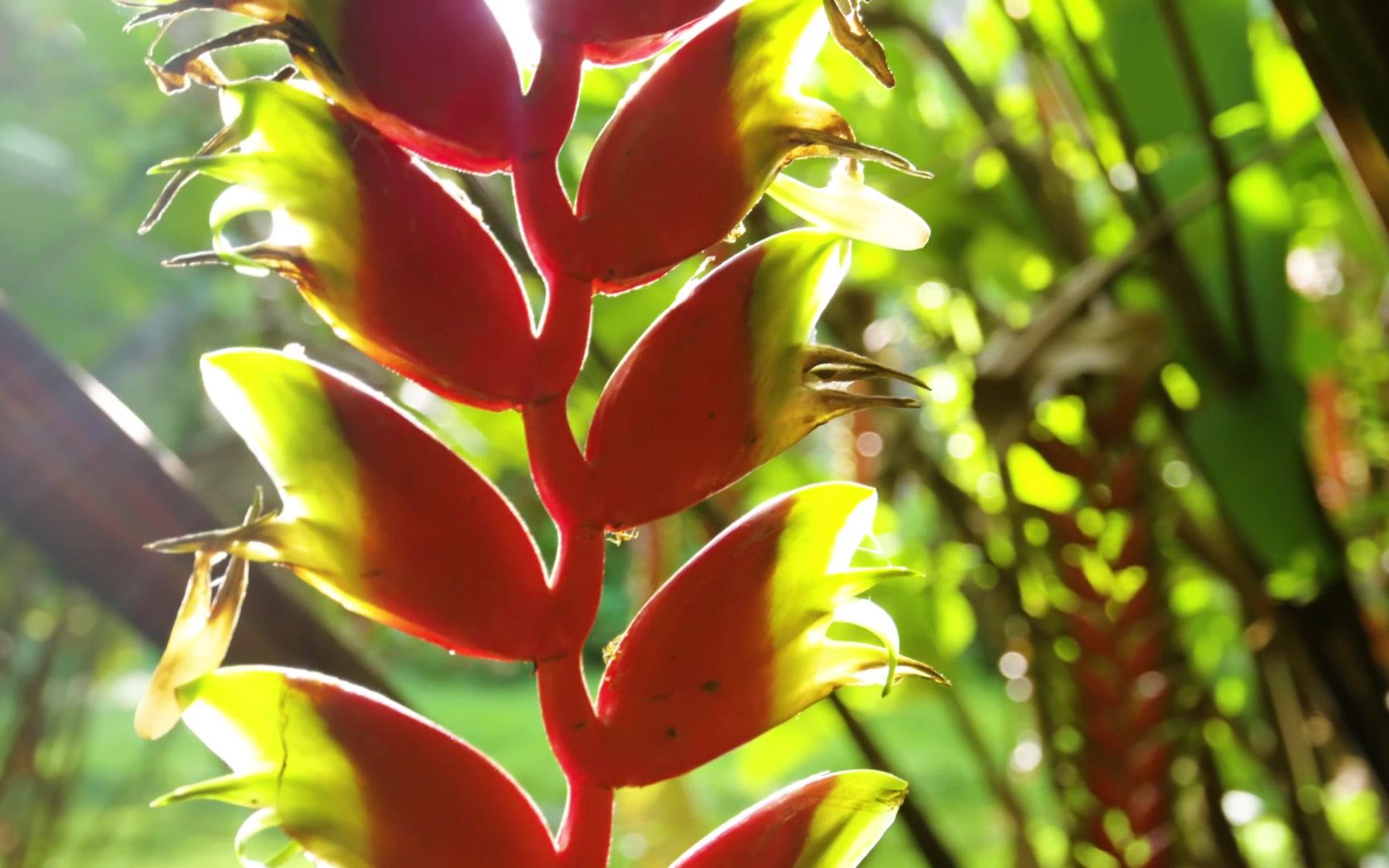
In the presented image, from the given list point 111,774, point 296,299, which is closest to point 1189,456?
point 296,299

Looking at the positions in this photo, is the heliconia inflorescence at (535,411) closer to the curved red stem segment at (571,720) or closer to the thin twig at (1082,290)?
the curved red stem segment at (571,720)

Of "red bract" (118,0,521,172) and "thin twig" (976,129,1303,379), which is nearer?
"red bract" (118,0,521,172)

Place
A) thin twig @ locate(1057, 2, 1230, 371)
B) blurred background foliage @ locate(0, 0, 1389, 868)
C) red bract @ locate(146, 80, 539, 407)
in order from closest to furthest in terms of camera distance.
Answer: red bract @ locate(146, 80, 539, 407), blurred background foliage @ locate(0, 0, 1389, 868), thin twig @ locate(1057, 2, 1230, 371)

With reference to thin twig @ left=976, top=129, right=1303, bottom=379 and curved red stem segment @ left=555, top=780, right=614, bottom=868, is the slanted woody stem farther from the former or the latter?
thin twig @ left=976, top=129, right=1303, bottom=379

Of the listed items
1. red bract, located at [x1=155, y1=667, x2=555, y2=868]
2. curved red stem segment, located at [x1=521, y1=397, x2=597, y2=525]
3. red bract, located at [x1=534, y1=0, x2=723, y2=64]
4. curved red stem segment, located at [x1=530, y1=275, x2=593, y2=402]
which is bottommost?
red bract, located at [x1=155, y1=667, x2=555, y2=868]

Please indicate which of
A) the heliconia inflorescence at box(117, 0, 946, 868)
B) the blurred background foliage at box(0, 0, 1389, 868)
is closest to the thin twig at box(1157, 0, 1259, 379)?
the blurred background foliage at box(0, 0, 1389, 868)

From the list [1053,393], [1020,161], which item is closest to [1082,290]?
[1053,393]

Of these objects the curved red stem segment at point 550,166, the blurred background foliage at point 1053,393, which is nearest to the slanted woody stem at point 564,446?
the curved red stem segment at point 550,166

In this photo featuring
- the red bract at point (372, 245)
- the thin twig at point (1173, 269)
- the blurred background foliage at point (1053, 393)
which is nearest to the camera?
the red bract at point (372, 245)
